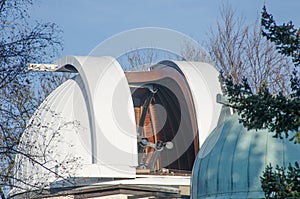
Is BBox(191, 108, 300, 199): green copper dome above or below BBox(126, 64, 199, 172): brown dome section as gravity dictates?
below

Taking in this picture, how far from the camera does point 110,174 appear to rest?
752 inches

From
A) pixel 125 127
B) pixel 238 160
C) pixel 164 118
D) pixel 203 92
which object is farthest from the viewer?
pixel 164 118

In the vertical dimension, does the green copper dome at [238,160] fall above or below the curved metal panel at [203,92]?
below

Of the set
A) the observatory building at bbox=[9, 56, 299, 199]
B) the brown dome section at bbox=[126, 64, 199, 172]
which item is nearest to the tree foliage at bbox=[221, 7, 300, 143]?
the observatory building at bbox=[9, 56, 299, 199]

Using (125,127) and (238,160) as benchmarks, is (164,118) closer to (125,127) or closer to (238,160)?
(125,127)

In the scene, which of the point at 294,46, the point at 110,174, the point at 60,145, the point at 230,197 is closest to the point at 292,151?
the point at 230,197

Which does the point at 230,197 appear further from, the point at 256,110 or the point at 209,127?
the point at 209,127

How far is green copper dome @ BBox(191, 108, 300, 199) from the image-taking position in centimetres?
938

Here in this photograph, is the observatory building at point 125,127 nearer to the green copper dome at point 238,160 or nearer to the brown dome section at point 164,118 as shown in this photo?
the brown dome section at point 164,118

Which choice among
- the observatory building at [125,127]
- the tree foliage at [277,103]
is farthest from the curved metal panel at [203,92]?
the tree foliage at [277,103]

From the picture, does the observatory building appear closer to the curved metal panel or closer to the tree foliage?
the curved metal panel

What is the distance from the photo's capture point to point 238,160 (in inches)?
376

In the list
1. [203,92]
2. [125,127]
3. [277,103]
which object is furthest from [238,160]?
[203,92]

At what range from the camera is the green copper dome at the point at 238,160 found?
938 centimetres
